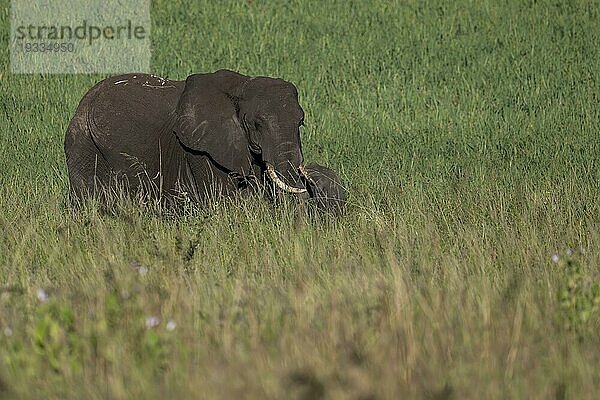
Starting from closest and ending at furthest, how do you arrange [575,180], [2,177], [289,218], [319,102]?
[289,218], [575,180], [2,177], [319,102]

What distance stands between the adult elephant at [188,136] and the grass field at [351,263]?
326mm

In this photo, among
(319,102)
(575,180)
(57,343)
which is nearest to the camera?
(57,343)

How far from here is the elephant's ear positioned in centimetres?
880

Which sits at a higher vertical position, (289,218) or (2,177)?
(289,218)

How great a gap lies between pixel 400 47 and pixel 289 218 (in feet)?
31.2

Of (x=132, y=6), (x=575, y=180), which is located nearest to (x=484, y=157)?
(x=575, y=180)

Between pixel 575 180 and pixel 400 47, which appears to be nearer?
pixel 575 180

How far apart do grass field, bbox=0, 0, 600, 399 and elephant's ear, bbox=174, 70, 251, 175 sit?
17.5 inches

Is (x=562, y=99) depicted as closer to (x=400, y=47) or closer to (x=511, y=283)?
(x=400, y=47)

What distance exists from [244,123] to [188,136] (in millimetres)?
479

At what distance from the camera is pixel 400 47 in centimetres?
1702

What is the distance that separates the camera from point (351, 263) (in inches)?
251
